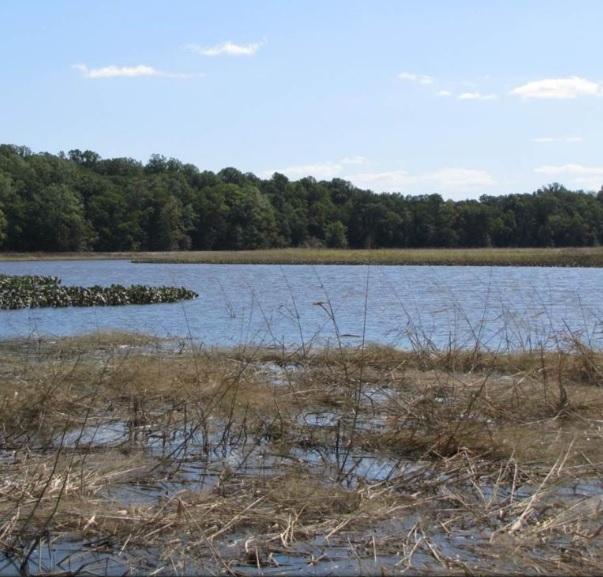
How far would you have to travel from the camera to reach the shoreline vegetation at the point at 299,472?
19.0 ft

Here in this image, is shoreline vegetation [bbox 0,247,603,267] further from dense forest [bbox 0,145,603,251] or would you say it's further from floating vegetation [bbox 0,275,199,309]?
floating vegetation [bbox 0,275,199,309]

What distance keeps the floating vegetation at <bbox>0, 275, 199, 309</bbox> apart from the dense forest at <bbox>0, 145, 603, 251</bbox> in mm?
73540

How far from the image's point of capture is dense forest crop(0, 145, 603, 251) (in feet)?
367

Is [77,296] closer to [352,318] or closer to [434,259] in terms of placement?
[352,318]

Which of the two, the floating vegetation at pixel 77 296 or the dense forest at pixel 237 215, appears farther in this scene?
the dense forest at pixel 237 215

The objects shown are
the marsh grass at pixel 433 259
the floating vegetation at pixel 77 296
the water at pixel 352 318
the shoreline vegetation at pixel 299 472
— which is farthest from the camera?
the marsh grass at pixel 433 259

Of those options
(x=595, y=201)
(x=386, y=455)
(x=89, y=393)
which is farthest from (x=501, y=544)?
(x=595, y=201)

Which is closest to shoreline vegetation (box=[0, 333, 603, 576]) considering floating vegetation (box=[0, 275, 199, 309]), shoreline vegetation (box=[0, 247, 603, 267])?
floating vegetation (box=[0, 275, 199, 309])

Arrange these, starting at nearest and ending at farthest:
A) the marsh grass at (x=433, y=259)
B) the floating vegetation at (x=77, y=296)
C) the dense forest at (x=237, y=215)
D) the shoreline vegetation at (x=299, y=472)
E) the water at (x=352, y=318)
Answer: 1. the shoreline vegetation at (x=299, y=472)
2. the water at (x=352, y=318)
3. the floating vegetation at (x=77, y=296)
4. the marsh grass at (x=433, y=259)
5. the dense forest at (x=237, y=215)

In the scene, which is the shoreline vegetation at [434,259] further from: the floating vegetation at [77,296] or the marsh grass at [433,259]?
the floating vegetation at [77,296]

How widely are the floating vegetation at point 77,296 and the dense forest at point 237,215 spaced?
73.5 metres

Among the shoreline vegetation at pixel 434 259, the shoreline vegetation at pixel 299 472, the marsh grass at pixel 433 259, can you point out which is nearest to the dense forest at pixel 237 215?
the shoreline vegetation at pixel 434 259

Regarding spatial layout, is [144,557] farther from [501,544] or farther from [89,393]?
[89,393]

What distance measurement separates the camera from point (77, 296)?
33.1 meters
